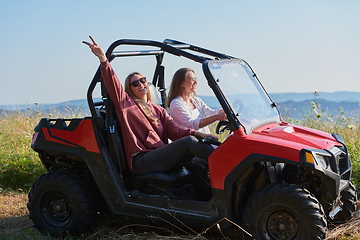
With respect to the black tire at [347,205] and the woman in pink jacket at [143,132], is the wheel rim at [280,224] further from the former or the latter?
the black tire at [347,205]

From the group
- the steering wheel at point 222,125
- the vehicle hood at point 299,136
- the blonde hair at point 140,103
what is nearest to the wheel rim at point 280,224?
the vehicle hood at point 299,136

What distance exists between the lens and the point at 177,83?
205 inches

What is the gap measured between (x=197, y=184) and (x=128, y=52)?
1.45 metres

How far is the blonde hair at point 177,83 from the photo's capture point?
17.1 feet

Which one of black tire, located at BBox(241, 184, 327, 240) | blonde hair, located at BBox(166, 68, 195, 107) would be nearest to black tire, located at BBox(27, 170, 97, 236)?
blonde hair, located at BBox(166, 68, 195, 107)

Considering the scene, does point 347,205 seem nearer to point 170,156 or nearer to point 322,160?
point 322,160

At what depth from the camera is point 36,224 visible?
15.8 feet

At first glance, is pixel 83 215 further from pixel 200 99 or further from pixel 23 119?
pixel 23 119

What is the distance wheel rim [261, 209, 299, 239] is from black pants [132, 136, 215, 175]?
78 cm

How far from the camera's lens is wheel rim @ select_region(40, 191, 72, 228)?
4.75 metres

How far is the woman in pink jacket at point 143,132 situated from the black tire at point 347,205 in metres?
1.35

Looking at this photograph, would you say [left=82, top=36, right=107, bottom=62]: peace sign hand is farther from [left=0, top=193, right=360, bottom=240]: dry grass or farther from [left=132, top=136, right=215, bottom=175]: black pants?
[left=0, top=193, right=360, bottom=240]: dry grass

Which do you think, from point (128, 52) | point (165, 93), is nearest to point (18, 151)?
point (165, 93)

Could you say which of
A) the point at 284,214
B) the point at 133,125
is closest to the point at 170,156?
the point at 133,125
